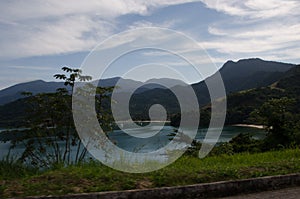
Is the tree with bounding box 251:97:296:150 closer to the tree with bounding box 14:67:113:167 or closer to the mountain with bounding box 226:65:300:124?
the tree with bounding box 14:67:113:167

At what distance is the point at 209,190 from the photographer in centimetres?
456

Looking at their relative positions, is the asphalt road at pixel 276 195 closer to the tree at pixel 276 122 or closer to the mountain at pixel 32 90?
the mountain at pixel 32 90

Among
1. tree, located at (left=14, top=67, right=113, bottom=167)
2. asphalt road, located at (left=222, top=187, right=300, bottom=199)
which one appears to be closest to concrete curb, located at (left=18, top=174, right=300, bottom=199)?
asphalt road, located at (left=222, top=187, right=300, bottom=199)

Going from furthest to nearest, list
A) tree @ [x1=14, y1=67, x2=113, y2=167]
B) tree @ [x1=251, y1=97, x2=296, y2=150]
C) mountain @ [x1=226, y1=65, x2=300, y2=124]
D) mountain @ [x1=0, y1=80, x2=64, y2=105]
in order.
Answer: mountain @ [x1=226, y1=65, x2=300, y2=124] → tree @ [x1=251, y1=97, x2=296, y2=150] → mountain @ [x1=0, y1=80, x2=64, y2=105] → tree @ [x1=14, y1=67, x2=113, y2=167]

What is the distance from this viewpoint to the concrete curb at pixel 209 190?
4129mm

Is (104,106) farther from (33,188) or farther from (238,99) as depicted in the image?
(238,99)

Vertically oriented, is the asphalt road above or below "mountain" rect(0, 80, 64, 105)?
below

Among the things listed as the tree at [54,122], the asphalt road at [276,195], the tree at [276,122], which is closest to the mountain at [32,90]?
the tree at [54,122]

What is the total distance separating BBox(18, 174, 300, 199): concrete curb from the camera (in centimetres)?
413

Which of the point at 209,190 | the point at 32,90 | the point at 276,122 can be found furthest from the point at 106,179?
the point at 276,122

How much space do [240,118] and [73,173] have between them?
5949 cm

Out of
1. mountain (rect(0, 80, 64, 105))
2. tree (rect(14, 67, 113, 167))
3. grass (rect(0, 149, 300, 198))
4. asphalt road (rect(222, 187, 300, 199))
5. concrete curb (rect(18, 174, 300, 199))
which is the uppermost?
mountain (rect(0, 80, 64, 105))

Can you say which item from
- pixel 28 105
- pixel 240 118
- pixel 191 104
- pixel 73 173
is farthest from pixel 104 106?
pixel 240 118

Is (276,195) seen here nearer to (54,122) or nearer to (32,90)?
(54,122)
